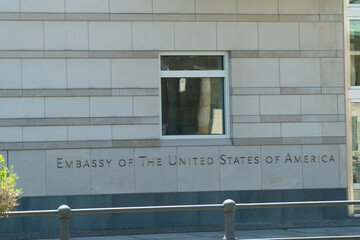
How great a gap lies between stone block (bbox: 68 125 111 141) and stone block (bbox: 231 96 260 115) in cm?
294

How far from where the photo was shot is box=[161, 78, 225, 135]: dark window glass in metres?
15.8

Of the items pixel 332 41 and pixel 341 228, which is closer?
pixel 341 228

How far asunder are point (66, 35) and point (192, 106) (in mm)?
3339

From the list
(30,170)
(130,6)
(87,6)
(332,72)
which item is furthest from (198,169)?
(87,6)

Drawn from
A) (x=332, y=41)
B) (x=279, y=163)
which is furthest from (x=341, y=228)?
(x=332, y=41)

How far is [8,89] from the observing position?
49.0 feet

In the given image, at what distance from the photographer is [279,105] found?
622 inches

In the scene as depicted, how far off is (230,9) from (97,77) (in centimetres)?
345

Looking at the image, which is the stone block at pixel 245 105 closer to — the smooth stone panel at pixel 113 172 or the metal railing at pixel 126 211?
the smooth stone panel at pixel 113 172

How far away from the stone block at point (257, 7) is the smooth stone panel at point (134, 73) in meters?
2.34

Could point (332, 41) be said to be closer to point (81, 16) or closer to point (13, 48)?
point (81, 16)

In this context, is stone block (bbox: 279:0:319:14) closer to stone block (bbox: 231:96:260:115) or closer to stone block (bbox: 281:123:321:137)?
stone block (bbox: 231:96:260:115)

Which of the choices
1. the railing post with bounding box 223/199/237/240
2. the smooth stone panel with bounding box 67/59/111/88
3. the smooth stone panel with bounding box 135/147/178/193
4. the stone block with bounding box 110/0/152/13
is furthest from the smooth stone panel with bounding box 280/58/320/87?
the railing post with bounding box 223/199/237/240

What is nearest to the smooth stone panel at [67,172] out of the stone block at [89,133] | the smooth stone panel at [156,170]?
the stone block at [89,133]
